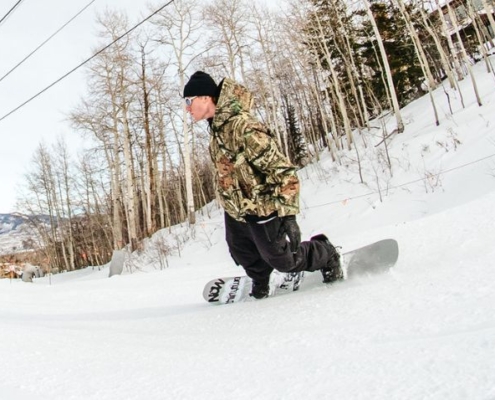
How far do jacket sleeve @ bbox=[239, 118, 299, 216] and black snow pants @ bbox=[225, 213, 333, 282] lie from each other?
0.11m

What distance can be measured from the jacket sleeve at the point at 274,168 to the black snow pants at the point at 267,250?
0.11 metres

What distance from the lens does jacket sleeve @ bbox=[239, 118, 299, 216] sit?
191 cm

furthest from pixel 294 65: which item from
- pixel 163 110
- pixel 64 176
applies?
pixel 64 176

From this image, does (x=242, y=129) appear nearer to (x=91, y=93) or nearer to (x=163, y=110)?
(x=91, y=93)

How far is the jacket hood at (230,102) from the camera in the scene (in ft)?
6.58

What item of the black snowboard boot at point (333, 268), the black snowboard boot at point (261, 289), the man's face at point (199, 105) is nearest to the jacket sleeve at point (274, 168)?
the man's face at point (199, 105)

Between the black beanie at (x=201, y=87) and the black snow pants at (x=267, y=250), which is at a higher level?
the black beanie at (x=201, y=87)

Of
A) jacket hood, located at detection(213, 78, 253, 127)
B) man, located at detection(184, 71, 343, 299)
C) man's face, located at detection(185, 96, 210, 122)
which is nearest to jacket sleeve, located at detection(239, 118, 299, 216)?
man, located at detection(184, 71, 343, 299)

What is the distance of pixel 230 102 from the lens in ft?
6.62

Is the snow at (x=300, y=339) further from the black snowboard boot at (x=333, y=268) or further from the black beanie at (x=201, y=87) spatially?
the black beanie at (x=201, y=87)

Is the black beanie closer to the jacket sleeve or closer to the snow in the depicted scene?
the jacket sleeve

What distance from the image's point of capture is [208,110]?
2.08 m

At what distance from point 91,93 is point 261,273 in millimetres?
15972

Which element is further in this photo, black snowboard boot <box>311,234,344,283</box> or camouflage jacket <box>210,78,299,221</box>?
black snowboard boot <box>311,234,344,283</box>
